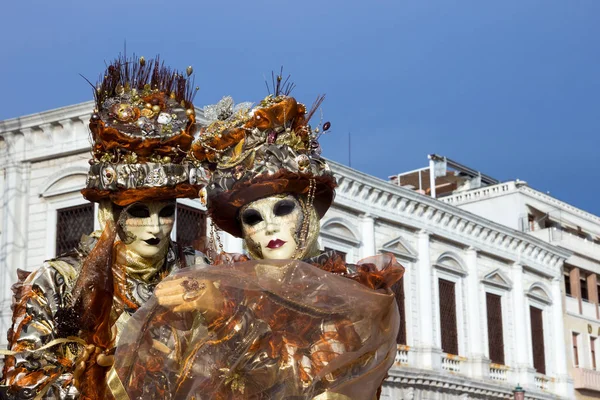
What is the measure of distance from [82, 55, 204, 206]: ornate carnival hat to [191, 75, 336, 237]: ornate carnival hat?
346mm

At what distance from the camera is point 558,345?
1166 inches

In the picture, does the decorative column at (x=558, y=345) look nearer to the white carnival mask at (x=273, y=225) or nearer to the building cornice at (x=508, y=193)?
the building cornice at (x=508, y=193)

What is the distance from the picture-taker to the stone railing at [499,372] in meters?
26.5

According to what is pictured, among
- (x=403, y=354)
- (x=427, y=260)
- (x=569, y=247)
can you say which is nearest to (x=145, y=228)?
Answer: (x=403, y=354)

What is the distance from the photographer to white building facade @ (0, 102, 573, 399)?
19.0 metres

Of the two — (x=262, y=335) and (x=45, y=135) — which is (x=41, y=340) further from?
(x=45, y=135)

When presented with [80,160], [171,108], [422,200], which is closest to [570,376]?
[422,200]

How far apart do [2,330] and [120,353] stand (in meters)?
15.6

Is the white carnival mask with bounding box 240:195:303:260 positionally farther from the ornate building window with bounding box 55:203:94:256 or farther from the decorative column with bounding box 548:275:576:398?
the decorative column with bounding box 548:275:576:398

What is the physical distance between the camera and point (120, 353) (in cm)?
359

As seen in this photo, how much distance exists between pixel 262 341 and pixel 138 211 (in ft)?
3.95

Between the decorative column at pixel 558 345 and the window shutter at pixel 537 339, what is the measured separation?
530 mm

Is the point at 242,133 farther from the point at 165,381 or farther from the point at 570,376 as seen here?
the point at 570,376

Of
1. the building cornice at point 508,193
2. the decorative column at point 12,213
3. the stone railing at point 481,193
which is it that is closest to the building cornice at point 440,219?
the building cornice at point 508,193
